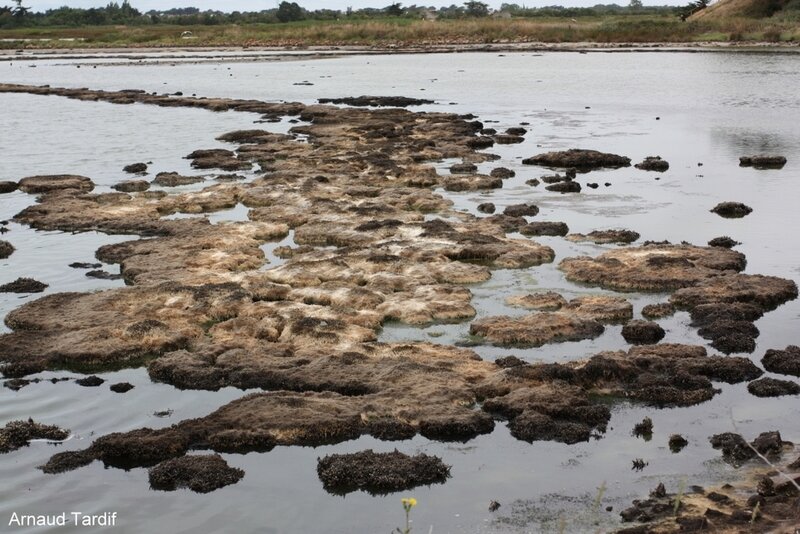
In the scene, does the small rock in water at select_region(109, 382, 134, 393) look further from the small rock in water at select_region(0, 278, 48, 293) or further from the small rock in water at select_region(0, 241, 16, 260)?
the small rock in water at select_region(0, 241, 16, 260)

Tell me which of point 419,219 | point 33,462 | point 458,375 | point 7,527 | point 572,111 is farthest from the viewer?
point 572,111

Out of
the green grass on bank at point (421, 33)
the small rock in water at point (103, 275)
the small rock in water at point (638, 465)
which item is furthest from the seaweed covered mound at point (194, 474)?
the green grass on bank at point (421, 33)

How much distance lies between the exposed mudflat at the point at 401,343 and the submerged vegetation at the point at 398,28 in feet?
259

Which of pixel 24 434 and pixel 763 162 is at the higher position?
pixel 763 162

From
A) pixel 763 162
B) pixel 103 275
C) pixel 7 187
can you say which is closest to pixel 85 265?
pixel 103 275

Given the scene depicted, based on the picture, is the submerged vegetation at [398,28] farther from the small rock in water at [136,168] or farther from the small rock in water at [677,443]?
the small rock in water at [677,443]

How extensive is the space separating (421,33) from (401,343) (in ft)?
368

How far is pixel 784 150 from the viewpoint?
35750mm

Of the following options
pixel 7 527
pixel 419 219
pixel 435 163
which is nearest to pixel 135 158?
pixel 435 163

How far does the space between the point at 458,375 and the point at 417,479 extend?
2.98 meters

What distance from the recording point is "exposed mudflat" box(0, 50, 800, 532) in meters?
11.3

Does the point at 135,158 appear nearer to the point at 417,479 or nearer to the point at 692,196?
the point at 692,196

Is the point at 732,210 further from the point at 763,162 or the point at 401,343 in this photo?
the point at 401,343

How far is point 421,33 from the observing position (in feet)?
403
